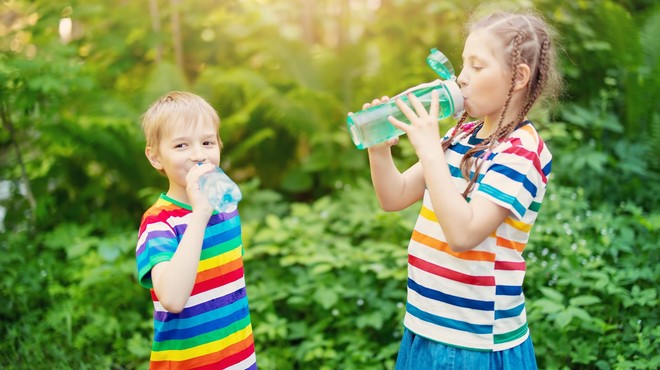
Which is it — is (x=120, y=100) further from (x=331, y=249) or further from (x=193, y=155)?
(x=193, y=155)

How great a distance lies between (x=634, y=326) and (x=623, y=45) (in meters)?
2.49

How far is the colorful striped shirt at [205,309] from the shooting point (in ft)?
4.95

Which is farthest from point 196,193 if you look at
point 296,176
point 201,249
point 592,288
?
point 296,176

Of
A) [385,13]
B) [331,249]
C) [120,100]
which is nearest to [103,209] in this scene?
[120,100]

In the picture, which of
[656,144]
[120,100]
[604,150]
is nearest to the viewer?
[656,144]

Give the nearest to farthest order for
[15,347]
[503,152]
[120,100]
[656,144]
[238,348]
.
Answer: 1. [503,152]
2. [238,348]
3. [15,347]
4. [656,144]
5. [120,100]

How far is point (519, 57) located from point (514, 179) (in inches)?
12.4

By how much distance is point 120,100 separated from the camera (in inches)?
172

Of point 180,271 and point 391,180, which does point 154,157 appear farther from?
point 391,180

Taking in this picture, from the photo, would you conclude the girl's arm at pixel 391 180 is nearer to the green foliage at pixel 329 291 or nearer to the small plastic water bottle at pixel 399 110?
the small plastic water bottle at pixel 399 110

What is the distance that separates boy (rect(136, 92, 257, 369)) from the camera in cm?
150

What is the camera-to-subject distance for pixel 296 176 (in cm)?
449

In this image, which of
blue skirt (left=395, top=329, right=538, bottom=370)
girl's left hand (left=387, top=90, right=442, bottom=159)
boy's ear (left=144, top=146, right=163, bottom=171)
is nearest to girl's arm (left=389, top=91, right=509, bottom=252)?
girl's left hand (left=387, top=90, right=442, bottom=159)

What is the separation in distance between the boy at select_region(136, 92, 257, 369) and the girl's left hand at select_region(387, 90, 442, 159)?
50 centimetres
